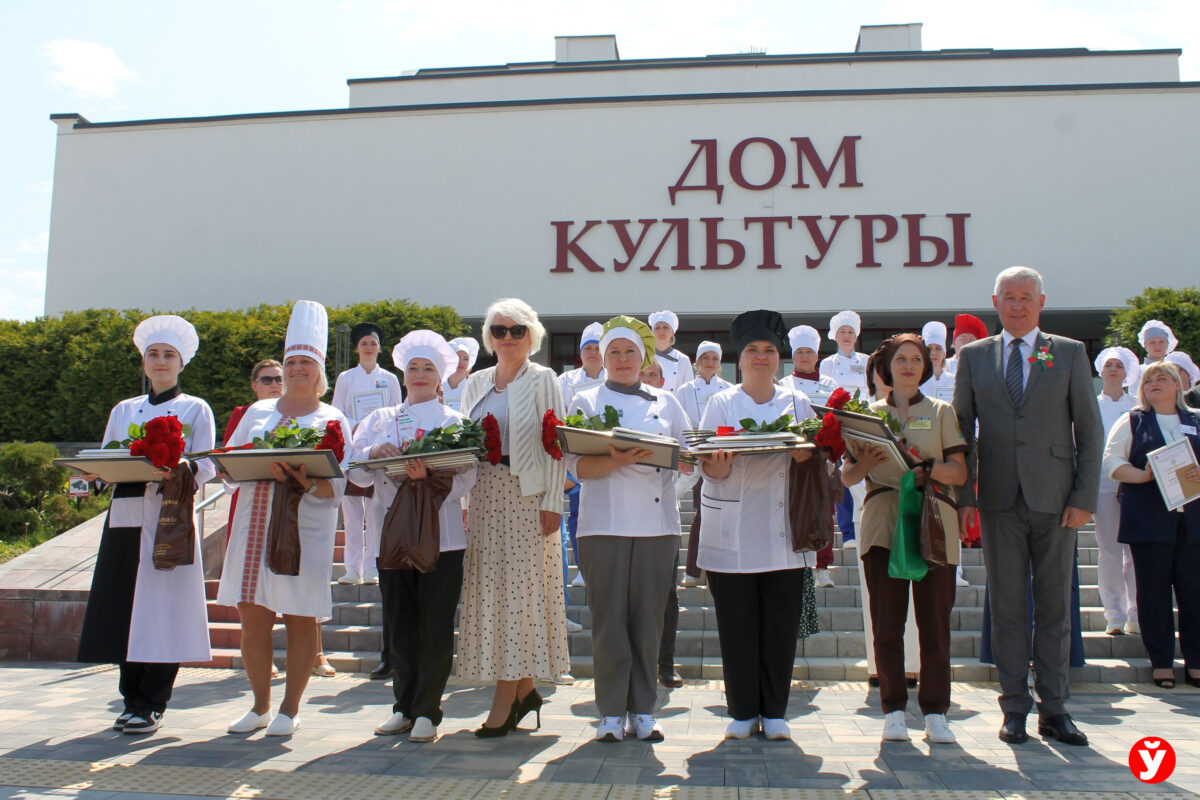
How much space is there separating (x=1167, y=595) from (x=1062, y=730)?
2.32 m

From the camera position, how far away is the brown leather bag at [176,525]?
501 cm

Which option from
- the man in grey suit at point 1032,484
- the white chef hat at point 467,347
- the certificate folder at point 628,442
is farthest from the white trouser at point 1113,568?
the white chef hat at point 467,347

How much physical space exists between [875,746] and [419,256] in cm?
1756

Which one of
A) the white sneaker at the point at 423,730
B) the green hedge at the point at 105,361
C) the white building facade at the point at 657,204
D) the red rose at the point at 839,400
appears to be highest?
the white building facade at the point at 657,204

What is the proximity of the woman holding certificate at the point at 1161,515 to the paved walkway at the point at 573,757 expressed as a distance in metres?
0.50

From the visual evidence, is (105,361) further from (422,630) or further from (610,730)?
(610,730)

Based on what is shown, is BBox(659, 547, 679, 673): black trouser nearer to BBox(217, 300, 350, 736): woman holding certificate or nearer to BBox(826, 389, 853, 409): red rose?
BBox(826, 389, 853, 409): red rose

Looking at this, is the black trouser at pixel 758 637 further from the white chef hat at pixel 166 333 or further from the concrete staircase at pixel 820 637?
the white chef hat at pixel 166 333

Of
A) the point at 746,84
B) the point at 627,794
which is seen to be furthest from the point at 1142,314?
the point at 627,794

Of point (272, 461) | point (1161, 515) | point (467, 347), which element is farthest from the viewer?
point (467, 347)

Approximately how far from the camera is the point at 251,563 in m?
4.92

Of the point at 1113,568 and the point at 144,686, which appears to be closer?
the point at 144,686

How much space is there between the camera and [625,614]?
474cm

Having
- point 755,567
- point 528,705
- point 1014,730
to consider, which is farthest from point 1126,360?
point 528,705
